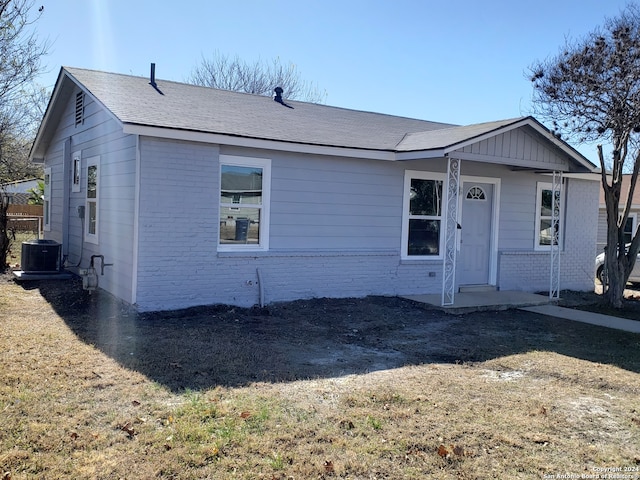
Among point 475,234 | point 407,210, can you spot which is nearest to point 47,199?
point 407,210

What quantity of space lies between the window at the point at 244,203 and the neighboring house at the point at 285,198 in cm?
2

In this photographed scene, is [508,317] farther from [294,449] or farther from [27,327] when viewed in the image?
[27,327]

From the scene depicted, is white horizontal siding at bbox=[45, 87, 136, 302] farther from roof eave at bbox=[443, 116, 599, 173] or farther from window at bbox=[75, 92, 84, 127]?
roof eave at bbox=[443, 116, 599, 173]

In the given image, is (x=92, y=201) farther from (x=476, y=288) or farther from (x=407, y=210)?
(x=476, y=288)

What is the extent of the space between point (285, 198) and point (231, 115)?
185cm

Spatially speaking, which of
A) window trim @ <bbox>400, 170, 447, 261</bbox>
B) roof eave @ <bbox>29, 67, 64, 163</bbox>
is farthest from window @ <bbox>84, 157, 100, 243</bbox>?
window trim @ <bbox>400, 170, 447, 261</bbox>

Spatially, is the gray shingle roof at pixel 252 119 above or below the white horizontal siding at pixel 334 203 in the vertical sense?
above

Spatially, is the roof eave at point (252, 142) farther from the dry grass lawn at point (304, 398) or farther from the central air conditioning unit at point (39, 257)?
the central air conditioning unit at point (39, 257)

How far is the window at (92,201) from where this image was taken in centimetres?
1055

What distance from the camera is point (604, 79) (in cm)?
1038

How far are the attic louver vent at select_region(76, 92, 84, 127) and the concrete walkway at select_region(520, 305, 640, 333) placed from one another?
31.9 ft

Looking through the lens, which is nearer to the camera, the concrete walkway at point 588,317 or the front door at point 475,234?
the concrete walkway at point 588,317

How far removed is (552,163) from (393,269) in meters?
3.62

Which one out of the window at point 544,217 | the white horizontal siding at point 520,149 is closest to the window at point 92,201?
the white horizontal siding at point 520,149
